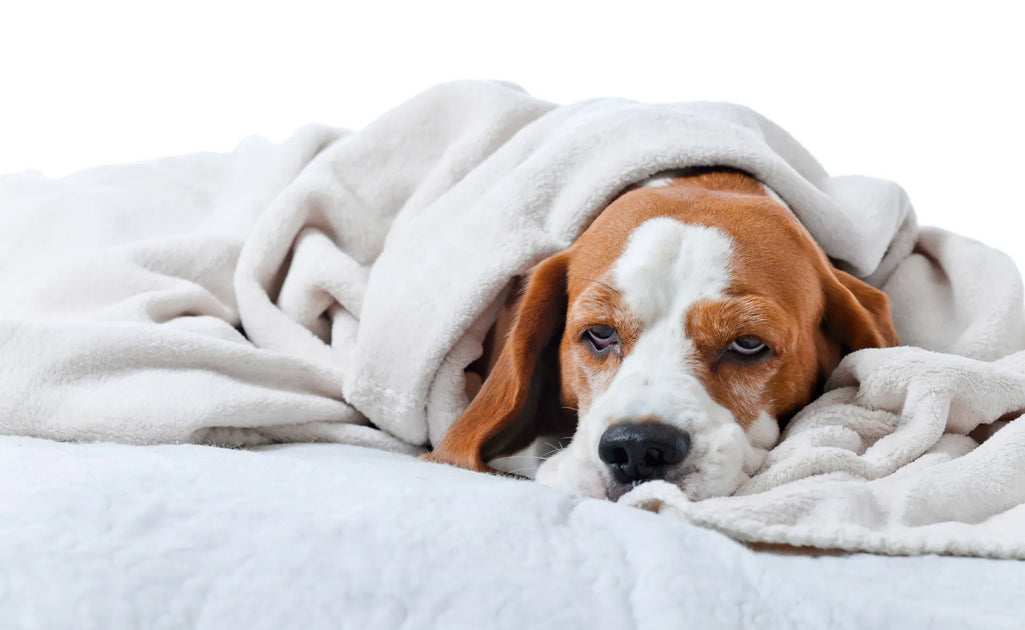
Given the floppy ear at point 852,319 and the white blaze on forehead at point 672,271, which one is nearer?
the white blaze on forehead at point 672,271

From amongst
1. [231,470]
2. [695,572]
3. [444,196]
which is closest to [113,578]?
[231,470]

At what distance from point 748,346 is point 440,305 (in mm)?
542

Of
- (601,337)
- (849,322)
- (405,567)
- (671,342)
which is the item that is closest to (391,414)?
(601,337)

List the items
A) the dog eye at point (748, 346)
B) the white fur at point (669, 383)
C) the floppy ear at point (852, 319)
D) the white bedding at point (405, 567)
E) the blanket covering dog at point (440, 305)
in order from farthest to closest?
the floppy ear at point (852, 319)
the dog eye at point (748, 346)
the white fur at point (669, 383)
the blanket covering dog at point (440, 305)
the white bedding at point (405, 567)

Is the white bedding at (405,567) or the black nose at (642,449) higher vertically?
the white bedding at (405,567)

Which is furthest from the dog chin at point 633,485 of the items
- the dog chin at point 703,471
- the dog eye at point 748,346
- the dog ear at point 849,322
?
the dog ear at point 849,322

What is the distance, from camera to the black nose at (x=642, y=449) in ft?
4.03

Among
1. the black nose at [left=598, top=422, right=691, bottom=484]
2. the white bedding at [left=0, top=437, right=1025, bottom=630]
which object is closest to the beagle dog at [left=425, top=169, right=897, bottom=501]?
the black nose at [left=598, top=422, right=691, bottom=484]

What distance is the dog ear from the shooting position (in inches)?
61.4

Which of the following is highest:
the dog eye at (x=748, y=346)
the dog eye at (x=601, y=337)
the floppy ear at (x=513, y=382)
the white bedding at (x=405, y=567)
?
the white bedding at (x=405, y=567)

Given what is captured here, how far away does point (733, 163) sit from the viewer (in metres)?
1.75

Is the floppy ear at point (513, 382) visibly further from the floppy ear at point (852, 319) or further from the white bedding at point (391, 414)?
the floppy ear at point (852, 319)

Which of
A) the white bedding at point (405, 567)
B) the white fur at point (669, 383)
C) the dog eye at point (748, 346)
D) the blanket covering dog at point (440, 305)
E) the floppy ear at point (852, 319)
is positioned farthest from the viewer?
the floppy ear at point (852, 319)

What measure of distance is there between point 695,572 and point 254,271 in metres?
1.51
